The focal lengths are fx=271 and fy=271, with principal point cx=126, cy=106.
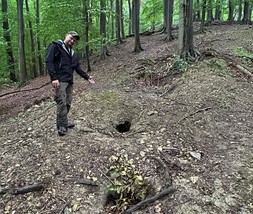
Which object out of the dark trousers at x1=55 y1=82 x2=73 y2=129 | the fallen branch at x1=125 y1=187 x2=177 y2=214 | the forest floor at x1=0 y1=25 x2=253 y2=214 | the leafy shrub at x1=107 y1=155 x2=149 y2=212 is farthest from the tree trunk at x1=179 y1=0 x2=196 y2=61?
the fallen branch at x1=125 y1=187 x2=177 y2=214

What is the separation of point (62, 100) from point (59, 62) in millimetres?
767

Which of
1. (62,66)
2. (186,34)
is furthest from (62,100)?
(186,34)

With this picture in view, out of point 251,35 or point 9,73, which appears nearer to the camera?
point 251,35

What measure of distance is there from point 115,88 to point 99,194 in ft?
16.1

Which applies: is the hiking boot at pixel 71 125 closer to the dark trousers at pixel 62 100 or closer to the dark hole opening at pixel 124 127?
the dark trousers at pixel 62 100

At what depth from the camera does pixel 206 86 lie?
26.3 feet

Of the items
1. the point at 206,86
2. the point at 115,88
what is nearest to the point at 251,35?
the point at 206,86

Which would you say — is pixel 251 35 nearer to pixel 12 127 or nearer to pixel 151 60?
pixel 151 60

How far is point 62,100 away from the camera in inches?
218

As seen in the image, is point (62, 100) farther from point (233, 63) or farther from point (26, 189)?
point (233, 63)

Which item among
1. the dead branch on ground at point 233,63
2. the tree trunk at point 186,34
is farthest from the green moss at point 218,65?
the tree trunk at point 186,34

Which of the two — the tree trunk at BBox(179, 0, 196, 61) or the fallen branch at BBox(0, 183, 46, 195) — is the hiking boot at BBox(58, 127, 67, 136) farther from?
the tree trunk at BBox(179, 0, 196, 61)

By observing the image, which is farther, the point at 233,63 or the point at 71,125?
the point at 233,63

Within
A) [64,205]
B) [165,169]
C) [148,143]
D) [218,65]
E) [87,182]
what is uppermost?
[218,65]
